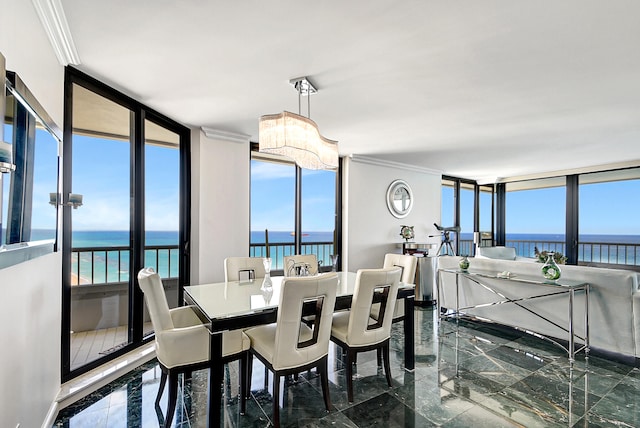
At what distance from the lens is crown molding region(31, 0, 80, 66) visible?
158 cm

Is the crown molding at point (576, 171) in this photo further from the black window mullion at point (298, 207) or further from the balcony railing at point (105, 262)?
the balcony railing at point (105, 262)

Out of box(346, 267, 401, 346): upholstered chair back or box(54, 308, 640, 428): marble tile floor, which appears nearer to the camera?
box(54, 308, 640, 428): marble tile floor

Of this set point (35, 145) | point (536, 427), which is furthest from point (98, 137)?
point (536, 427)

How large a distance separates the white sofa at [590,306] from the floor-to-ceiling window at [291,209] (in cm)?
233

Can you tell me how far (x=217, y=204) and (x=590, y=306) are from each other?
4112mm

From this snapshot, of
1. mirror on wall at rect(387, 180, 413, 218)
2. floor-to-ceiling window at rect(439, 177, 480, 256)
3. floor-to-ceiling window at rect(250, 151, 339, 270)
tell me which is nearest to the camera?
floor-to-ceiling window at rect(250, 151, 339, 270)

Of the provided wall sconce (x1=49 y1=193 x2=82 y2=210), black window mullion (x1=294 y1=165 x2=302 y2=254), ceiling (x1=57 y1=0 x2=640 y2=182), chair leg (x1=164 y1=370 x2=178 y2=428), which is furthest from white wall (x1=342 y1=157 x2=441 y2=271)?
wall sconce (x1=49 y1=193 x2=82 y2=210)

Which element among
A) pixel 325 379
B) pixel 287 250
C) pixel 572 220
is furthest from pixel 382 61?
pixel 572 220

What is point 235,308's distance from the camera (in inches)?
77.9

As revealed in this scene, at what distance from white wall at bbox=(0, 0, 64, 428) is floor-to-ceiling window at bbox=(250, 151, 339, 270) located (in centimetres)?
257

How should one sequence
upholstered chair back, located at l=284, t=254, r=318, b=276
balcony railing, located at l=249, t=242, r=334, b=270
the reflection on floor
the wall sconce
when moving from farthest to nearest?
balcony railing, located at l=249, t=242, r=334, b=270, upholstered chair back, located at l=284, t=254, r=318, b=276, the reflection on floor, the wall sconce

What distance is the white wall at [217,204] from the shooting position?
3699 mm

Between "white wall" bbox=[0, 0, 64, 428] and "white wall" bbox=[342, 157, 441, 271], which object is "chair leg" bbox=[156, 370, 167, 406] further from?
"white wall" bbox=[342, 157, 441, 271]

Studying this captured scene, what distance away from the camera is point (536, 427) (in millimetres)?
1916
